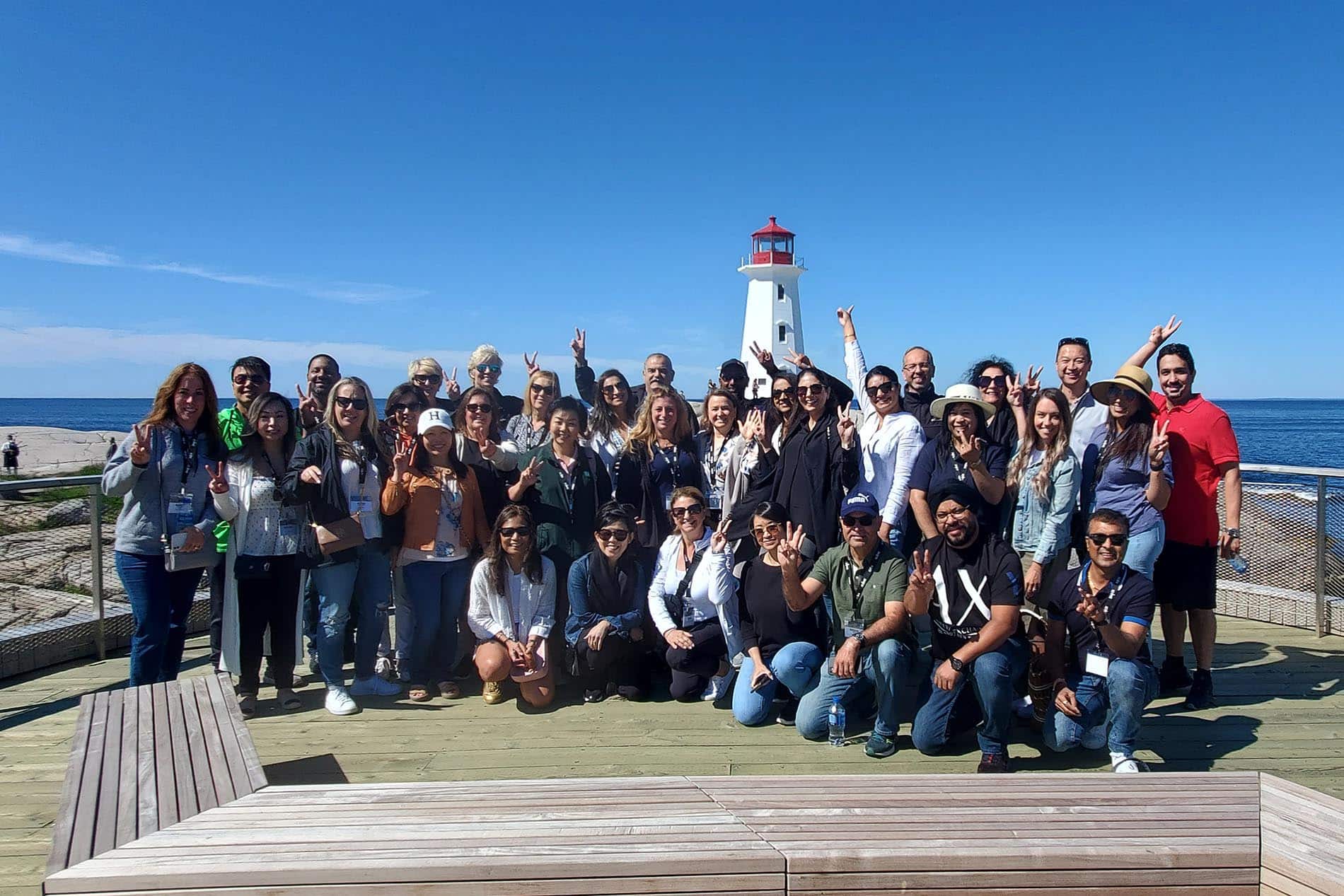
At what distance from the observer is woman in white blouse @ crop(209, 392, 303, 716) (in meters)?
4.83

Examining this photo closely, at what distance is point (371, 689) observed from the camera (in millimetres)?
5246

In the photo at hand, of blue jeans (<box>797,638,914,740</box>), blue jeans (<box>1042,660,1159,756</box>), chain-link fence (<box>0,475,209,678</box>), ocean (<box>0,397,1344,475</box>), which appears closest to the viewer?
blue jeans (<box>1042,660,1159,756</box>)

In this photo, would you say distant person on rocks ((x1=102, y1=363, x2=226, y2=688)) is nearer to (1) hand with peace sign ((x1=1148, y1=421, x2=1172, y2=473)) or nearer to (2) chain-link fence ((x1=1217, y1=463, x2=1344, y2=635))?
(1) hand with peace sign ((x1=1148, y1=421, x2=1172, y2=473))

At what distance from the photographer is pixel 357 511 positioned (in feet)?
16.3

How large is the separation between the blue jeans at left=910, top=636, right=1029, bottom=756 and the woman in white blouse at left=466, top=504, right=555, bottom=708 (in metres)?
2.07

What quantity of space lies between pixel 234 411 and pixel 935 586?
161 inches

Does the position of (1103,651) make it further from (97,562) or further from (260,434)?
(97,562)

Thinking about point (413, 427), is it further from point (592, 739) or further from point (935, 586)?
point (935, 586)

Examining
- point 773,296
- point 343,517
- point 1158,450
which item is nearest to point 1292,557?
point 1158,450

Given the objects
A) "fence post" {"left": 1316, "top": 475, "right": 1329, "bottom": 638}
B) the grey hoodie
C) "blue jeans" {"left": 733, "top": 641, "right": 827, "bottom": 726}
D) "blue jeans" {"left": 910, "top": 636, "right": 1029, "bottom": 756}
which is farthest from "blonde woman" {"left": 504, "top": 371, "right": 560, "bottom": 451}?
"fence post" {"left": 1316, "top": 475, "right": 1329, "bottom": 638}

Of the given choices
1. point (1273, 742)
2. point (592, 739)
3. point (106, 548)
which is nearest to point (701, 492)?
point (592, 739)

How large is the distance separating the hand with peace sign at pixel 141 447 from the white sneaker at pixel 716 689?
10.5 feet

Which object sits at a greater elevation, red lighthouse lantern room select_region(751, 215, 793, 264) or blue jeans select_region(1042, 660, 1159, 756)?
red lighthouse lantern room select_region(751, 215, 793, 264)

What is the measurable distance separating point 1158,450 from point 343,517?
4.32 meters
